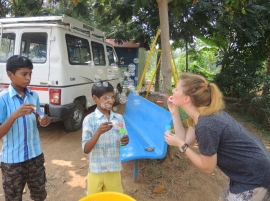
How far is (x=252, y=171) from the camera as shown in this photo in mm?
1650

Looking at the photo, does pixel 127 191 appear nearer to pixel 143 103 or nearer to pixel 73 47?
pixel 143 103

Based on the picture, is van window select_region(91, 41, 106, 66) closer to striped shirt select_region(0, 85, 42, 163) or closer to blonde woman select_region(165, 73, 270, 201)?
striped shirt select_region(0, 85, 42, 163)

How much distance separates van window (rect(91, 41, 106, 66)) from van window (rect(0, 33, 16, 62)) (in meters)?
1.93

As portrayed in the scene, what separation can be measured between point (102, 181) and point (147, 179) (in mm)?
1448

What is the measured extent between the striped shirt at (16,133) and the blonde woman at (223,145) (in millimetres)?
1378

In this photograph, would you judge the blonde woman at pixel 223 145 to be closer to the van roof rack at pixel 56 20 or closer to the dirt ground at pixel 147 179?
the dirt ground at pixel 147 179

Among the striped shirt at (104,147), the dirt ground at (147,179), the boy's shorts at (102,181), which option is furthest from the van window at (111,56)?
the boy's shorts at (102,181)

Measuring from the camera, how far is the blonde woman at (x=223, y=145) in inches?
60.5

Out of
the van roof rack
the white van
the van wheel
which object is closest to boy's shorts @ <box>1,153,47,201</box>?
the white van

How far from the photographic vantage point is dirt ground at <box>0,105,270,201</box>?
2.96m

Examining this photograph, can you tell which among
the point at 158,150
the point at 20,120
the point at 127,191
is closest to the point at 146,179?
the point at 127,191

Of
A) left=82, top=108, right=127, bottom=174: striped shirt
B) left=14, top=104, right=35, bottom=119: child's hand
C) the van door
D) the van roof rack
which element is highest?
the van roof rack

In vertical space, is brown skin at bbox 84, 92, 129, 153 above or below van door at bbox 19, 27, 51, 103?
below

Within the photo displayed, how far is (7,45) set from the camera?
15.4 ft
